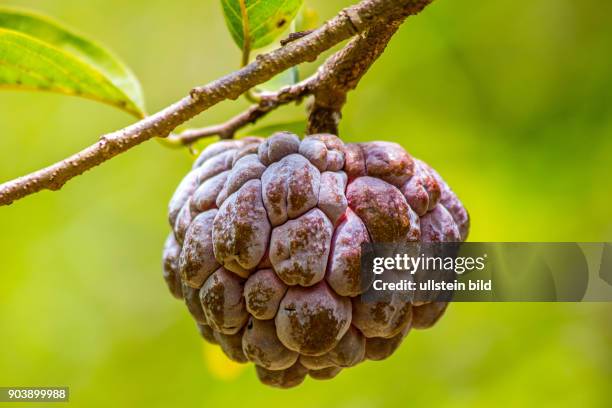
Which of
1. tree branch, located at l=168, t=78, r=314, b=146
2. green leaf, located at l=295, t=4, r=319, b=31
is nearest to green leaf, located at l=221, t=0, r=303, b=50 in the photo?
tree branch, located at l=168, t=78, r=314, b=146

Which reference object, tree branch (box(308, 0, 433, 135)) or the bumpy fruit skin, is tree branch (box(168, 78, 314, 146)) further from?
the bumpy fruit skin

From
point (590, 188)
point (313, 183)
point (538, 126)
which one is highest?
point (538, 126)

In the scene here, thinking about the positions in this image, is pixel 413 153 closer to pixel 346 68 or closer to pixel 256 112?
pixel 256 112

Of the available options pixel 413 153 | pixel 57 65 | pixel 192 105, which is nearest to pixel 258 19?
pixel 192 105

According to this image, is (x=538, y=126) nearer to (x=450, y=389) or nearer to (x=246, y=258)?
(x=450, y=389)

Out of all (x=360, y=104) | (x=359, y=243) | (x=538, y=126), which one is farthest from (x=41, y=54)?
(x=538, y=126)

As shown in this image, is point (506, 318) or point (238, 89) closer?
point (238, 89)
